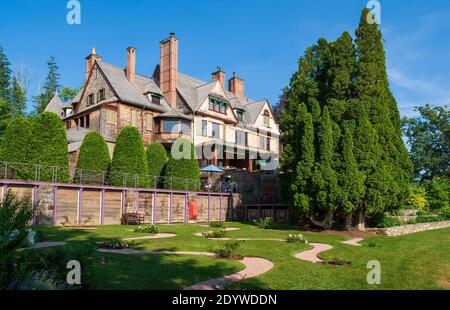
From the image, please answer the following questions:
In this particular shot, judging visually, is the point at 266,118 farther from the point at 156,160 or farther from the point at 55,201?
the point at 55,201

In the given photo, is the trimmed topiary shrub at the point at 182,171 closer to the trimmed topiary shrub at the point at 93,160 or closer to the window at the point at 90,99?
the trimmed topiary shrub at the point at 93,160

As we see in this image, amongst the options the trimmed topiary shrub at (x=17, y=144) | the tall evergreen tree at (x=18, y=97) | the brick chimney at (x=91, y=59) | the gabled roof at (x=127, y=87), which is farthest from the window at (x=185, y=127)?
the tall evergreen tree at (x=18, y=97)

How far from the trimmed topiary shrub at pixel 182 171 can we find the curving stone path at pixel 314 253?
551 inches

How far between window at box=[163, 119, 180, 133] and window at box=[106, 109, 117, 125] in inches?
194

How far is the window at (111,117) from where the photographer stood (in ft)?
118

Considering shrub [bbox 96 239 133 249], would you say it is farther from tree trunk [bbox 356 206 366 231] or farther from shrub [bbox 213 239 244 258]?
tree trunk [bbox 356 206 366 231]

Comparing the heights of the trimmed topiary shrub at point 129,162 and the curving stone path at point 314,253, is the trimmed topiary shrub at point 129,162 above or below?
above

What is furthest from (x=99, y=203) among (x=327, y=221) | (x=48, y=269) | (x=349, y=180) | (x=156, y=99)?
(x=156, y=99)

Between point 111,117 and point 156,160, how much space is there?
8.15 meters
